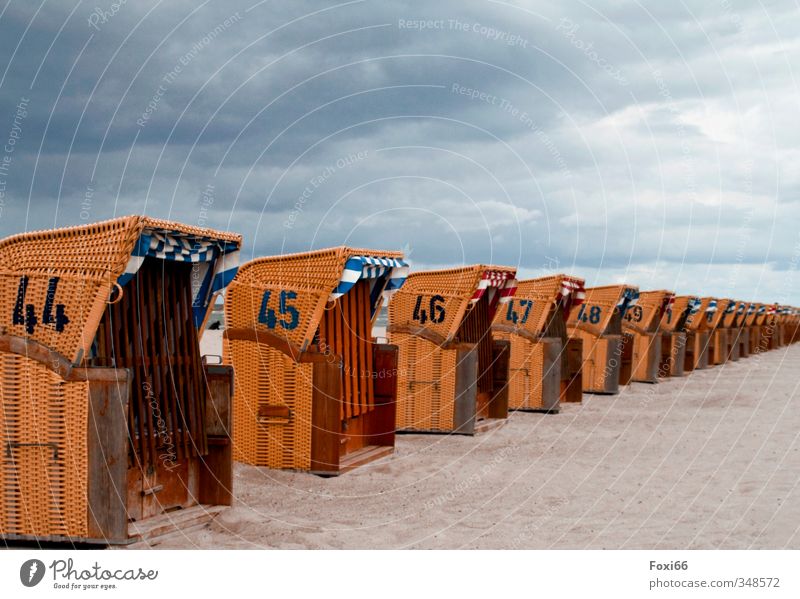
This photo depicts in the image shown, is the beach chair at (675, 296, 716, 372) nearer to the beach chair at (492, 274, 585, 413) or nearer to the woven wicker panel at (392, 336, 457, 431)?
the beach chair at (492, 274, 585, 413)

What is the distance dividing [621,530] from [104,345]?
497cm

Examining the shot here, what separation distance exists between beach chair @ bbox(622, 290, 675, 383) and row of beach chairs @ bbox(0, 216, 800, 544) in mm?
6531

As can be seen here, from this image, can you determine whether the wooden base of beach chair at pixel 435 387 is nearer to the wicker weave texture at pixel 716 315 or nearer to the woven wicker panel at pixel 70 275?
the woven wicker panel at pixel 70 275

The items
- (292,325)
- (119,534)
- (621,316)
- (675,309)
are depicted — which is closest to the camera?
(119,534)

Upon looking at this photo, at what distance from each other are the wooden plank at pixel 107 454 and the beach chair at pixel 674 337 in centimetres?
2269

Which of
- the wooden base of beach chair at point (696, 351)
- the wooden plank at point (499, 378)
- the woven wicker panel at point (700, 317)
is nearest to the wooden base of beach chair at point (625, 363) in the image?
the wooden base of beach chair at point (696, 351)

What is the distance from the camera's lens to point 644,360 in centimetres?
2681

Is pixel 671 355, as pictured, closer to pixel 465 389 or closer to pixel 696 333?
pixel 696 333

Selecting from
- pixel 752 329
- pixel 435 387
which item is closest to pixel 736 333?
pixel 752 329

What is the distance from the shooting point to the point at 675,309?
2922cm

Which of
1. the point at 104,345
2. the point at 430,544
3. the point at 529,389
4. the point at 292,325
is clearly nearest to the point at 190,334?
the point at 104,345

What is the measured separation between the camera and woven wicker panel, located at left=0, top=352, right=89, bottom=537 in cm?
757

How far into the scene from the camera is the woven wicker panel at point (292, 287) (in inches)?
441

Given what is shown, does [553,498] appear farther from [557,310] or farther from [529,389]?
[557,310]
